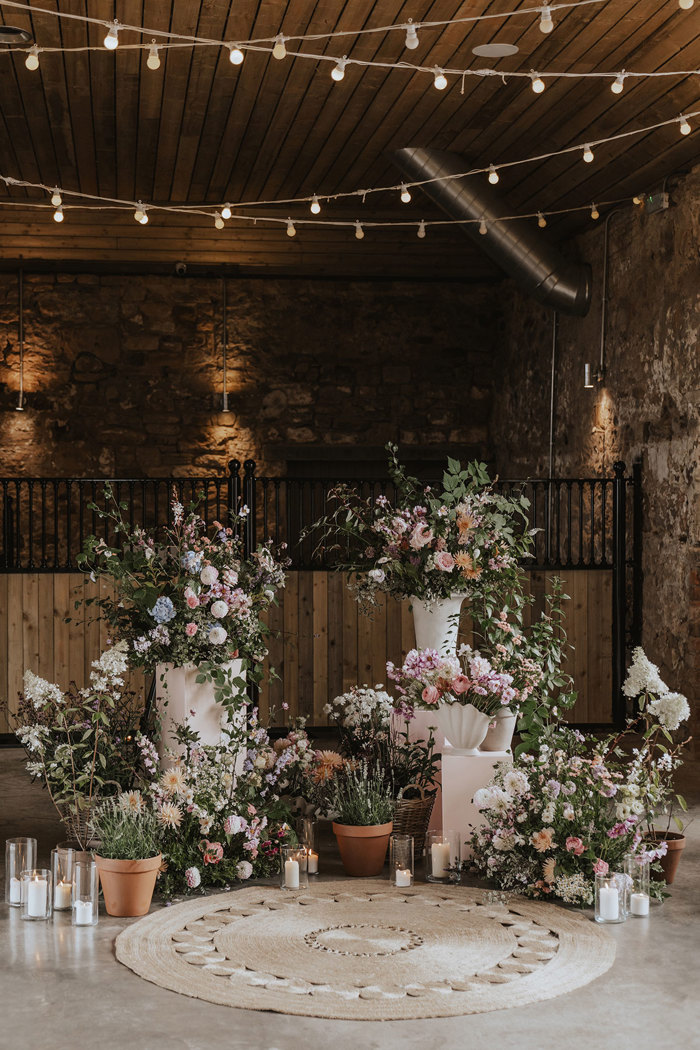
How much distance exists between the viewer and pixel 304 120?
719 cm

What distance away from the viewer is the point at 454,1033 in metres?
3.12

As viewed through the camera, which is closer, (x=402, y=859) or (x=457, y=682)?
(x=402, y=859)

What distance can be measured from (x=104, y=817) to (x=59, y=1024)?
1088mm

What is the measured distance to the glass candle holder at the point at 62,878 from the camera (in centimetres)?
409

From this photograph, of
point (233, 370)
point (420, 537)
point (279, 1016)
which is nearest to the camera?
point (279, 1016)

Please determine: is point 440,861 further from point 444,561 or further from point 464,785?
point 444,561

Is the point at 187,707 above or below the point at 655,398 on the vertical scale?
below

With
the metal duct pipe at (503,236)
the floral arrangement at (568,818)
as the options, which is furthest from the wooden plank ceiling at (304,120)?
the floral arrangement at (568,818)

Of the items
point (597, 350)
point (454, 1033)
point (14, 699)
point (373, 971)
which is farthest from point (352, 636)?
point (454, 1033)

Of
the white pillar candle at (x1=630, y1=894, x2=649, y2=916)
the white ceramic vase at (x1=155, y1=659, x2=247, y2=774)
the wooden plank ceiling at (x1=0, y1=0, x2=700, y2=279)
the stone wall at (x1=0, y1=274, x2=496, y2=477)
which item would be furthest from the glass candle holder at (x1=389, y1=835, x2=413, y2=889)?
the stone wall at (x1=0, y1=274, x2=496, y2=477)

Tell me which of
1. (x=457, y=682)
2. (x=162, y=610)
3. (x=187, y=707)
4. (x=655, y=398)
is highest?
(x=655, y=398)

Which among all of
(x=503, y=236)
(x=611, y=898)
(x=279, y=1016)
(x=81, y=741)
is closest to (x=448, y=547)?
(x=611, y=898)

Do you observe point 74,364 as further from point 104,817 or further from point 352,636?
point 104,817

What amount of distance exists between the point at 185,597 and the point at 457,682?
1.11 m
